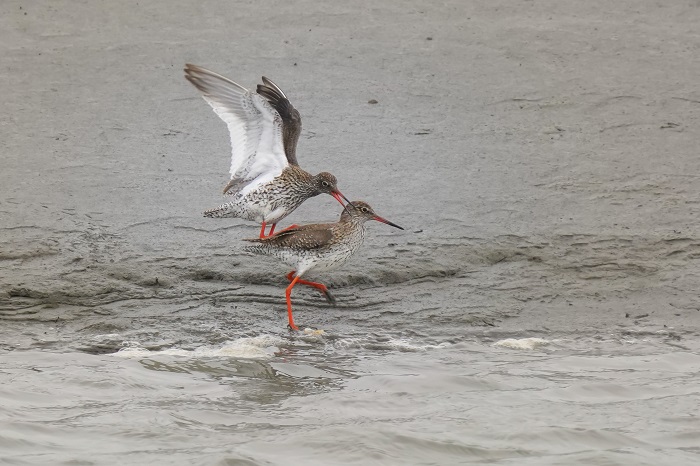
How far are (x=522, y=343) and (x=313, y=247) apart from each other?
5.49 feet

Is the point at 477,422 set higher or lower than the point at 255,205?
lower

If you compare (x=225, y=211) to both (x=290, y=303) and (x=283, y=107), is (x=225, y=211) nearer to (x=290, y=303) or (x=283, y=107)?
(x=283, y=107)

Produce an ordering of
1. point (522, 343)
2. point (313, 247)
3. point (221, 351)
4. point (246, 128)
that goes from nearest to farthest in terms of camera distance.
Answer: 1. point (221, 351)
2. point (522, 343)
3. point (313, 247)
4. point (246, 128)

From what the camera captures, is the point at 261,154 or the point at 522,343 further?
the point at 261,154

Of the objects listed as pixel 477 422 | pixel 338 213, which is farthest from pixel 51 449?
pixel 338 213

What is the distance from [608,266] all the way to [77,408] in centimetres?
421

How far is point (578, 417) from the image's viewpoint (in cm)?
674

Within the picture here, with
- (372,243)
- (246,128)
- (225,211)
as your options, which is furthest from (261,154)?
(372,243)

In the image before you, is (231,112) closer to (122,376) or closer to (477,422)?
(122,376)

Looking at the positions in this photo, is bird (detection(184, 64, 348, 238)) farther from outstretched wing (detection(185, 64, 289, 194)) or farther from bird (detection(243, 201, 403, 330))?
bird (detection(243, 201, 403, 330))

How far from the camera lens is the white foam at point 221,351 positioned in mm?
7578

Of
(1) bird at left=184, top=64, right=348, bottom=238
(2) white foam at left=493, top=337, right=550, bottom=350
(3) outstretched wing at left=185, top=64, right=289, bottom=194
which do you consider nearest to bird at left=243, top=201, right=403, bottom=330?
(1) bird at left=184, top=64, right=348, bottom=238

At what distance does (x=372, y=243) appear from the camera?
9.27 meters

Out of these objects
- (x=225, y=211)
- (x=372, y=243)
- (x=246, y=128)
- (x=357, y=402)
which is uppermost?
(x=246, y=128)
